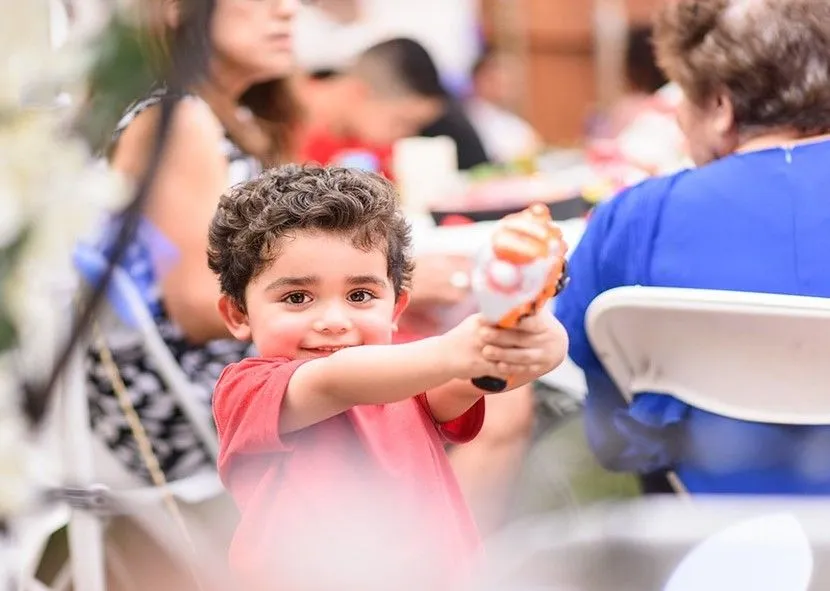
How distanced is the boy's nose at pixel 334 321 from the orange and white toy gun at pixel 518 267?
0.78ft

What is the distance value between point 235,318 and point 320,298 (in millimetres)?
131

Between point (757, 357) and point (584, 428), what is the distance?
1.52 feet

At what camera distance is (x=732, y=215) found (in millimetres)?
1461

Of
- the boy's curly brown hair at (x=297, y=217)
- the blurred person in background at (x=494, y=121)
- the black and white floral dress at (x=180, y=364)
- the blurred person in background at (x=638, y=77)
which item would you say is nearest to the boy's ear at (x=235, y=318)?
the boy's curly brown hair at (x=297, y=217)

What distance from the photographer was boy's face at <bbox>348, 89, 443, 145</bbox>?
342 centimetres

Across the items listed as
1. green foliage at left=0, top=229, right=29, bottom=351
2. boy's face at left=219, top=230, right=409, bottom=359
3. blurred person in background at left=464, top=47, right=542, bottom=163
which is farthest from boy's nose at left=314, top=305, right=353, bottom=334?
blurred person in background at left=464, top=47, right=542, bottom=163

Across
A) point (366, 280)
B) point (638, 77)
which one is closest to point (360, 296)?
point (366, 280)

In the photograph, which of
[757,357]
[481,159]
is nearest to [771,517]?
[757,357]

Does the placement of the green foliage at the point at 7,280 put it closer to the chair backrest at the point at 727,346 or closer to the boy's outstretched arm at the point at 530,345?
the boy's outstretched arm at the point at 530,345

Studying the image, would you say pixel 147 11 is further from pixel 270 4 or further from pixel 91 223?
pixel 270 4

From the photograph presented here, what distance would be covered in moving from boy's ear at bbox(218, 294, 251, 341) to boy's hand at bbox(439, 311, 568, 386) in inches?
12.2

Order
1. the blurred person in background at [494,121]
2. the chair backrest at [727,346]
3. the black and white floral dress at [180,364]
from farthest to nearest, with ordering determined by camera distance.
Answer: the blurred person in background at [494,121], the black and white floral dress at [180,364], the chair backrest at [727,346]

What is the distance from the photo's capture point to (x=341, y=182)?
1.04m

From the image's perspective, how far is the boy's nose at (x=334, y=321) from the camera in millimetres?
1009
